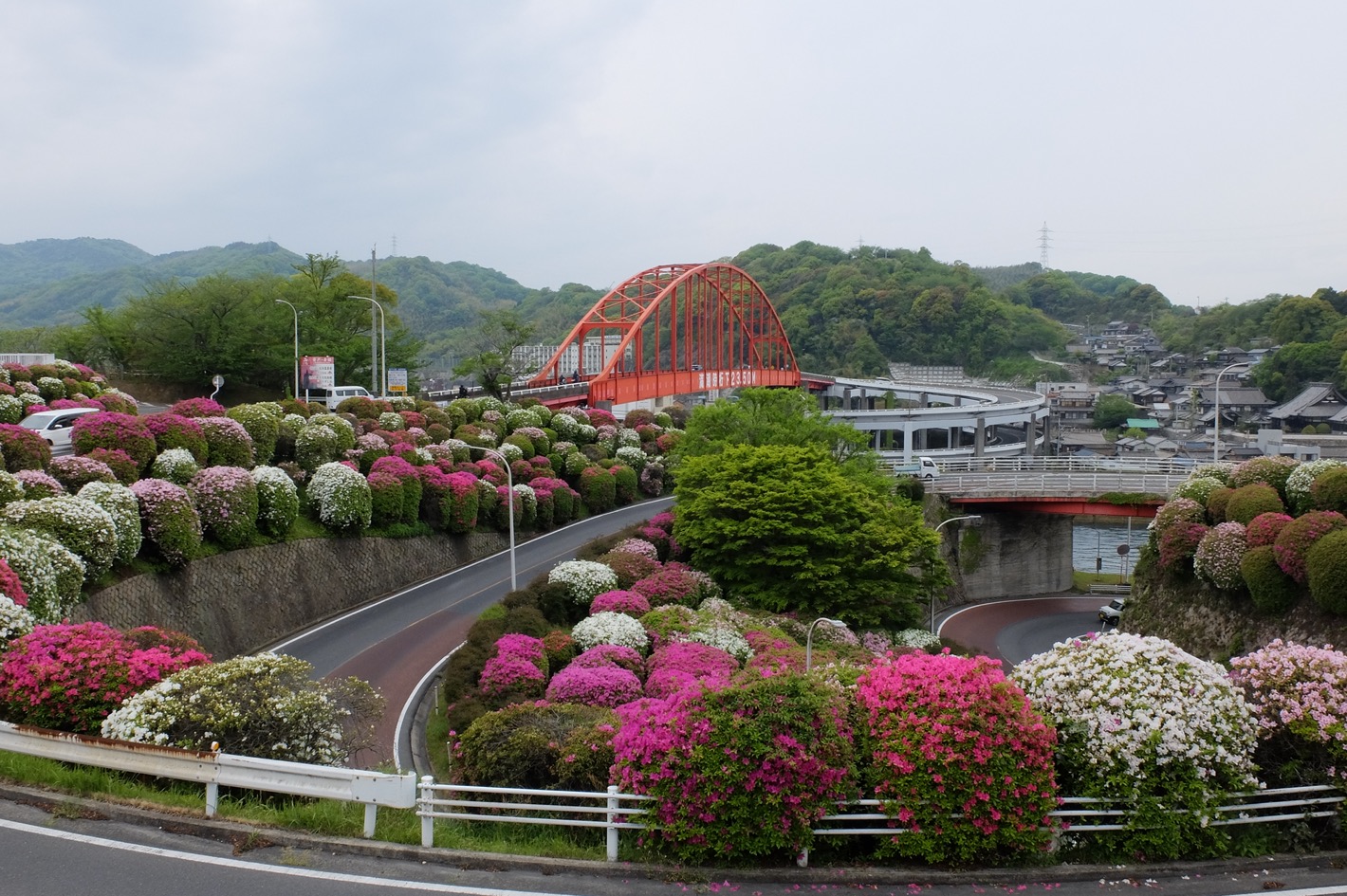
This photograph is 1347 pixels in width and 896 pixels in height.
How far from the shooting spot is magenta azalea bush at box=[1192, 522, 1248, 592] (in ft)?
96.9

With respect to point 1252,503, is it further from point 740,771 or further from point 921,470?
point 740,771

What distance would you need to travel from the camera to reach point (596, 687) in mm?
19078

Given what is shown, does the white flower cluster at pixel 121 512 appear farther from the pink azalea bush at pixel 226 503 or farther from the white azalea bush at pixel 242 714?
the white azalea bush at pixel 242 714

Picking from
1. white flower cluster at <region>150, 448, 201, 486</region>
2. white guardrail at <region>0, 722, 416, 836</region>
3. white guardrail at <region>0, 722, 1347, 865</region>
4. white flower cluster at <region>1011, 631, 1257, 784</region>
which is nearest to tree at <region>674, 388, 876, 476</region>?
white flower cluster at <region>150, 448, 201, 486</region>

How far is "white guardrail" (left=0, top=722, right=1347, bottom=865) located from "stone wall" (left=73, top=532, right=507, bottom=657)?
12.1 m

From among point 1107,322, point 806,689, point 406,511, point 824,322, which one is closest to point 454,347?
point 824,322

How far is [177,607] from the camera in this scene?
2358cm

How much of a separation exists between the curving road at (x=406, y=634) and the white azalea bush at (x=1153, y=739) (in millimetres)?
11714

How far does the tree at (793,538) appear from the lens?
32406 mm

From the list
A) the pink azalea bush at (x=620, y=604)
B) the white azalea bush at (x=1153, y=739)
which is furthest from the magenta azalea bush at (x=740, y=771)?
the pink azalea bush at (x=620, y=604)

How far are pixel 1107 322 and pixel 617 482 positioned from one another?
13574 centimetres

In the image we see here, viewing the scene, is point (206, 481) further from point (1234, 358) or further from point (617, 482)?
point (1234, 358)

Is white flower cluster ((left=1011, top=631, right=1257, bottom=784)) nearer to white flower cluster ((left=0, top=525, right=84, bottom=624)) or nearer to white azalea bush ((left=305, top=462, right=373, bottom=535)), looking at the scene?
white flower cluster ((left=0, top=525, right=84, bottom=624))

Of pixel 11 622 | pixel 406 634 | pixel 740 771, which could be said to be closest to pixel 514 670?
pixel 406 634
